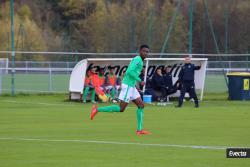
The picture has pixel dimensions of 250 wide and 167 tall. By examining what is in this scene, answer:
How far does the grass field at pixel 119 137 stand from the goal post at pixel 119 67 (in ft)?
16.8

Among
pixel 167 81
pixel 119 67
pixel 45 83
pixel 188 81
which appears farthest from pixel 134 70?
pixel 45 83

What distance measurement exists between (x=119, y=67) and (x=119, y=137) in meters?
19.2

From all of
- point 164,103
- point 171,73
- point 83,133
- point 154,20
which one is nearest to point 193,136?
point 83,133

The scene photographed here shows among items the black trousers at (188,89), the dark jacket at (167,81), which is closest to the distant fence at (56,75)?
the dark jacket at (167,81)

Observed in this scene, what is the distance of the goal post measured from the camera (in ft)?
118

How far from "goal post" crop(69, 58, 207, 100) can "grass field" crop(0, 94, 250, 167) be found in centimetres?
512

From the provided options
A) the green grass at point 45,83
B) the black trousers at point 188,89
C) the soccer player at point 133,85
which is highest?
the soccer player at point 133,85

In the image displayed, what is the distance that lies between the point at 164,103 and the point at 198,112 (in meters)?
5.58

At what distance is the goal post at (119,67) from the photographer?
118 feet

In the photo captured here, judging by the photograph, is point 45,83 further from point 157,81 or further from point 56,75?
point 157,81

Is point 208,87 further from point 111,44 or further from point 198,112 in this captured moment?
point 198,112

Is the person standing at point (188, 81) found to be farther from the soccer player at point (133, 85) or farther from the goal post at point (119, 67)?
the soccer player at point (133, 85)

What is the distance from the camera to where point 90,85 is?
118 ft

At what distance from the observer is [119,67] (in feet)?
125
